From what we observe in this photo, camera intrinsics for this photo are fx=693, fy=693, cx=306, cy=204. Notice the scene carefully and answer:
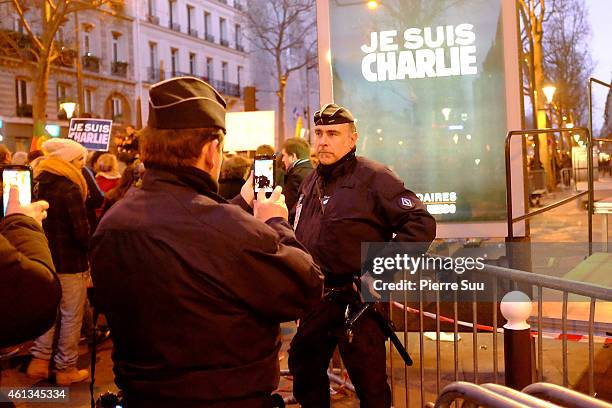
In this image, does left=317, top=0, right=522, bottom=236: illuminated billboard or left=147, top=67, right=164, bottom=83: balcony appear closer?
left=317, top=0, right=522, bottom=236: illuminated billboard

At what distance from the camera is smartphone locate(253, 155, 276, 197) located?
357 cm

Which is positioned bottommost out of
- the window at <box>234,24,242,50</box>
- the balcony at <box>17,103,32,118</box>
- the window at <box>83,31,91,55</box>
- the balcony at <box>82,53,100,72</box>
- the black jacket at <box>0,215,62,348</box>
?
the black jacket at <box>0,215,62,348</box>

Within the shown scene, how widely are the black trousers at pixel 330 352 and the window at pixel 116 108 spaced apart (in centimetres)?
4245

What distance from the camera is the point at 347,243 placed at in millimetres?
4387

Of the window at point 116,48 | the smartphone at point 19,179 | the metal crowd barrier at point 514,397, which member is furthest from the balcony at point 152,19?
the metal crowd barrier at point 514,397

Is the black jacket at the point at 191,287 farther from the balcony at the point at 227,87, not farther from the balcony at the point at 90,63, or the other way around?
the balcony at the point at 227,87

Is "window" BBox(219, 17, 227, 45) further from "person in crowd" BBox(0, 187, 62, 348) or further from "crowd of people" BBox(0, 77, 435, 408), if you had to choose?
"person in crowd" BBox(0, 187, 62, 348)

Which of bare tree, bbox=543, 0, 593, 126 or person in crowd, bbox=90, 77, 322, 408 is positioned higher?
bare tree, bbox=543, 0, 593, 126

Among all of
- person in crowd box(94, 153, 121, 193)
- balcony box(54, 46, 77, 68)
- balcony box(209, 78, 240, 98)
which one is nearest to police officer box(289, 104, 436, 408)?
person in crowd box(94, 153, 121, 193)

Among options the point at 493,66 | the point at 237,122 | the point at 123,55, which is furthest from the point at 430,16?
the point at 123,55

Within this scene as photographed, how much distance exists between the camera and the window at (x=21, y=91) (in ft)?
125

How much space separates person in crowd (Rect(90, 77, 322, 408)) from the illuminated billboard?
4.80 meters

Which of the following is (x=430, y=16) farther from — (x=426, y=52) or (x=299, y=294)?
(x=299, y=294)

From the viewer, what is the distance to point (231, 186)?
764 centimetres
